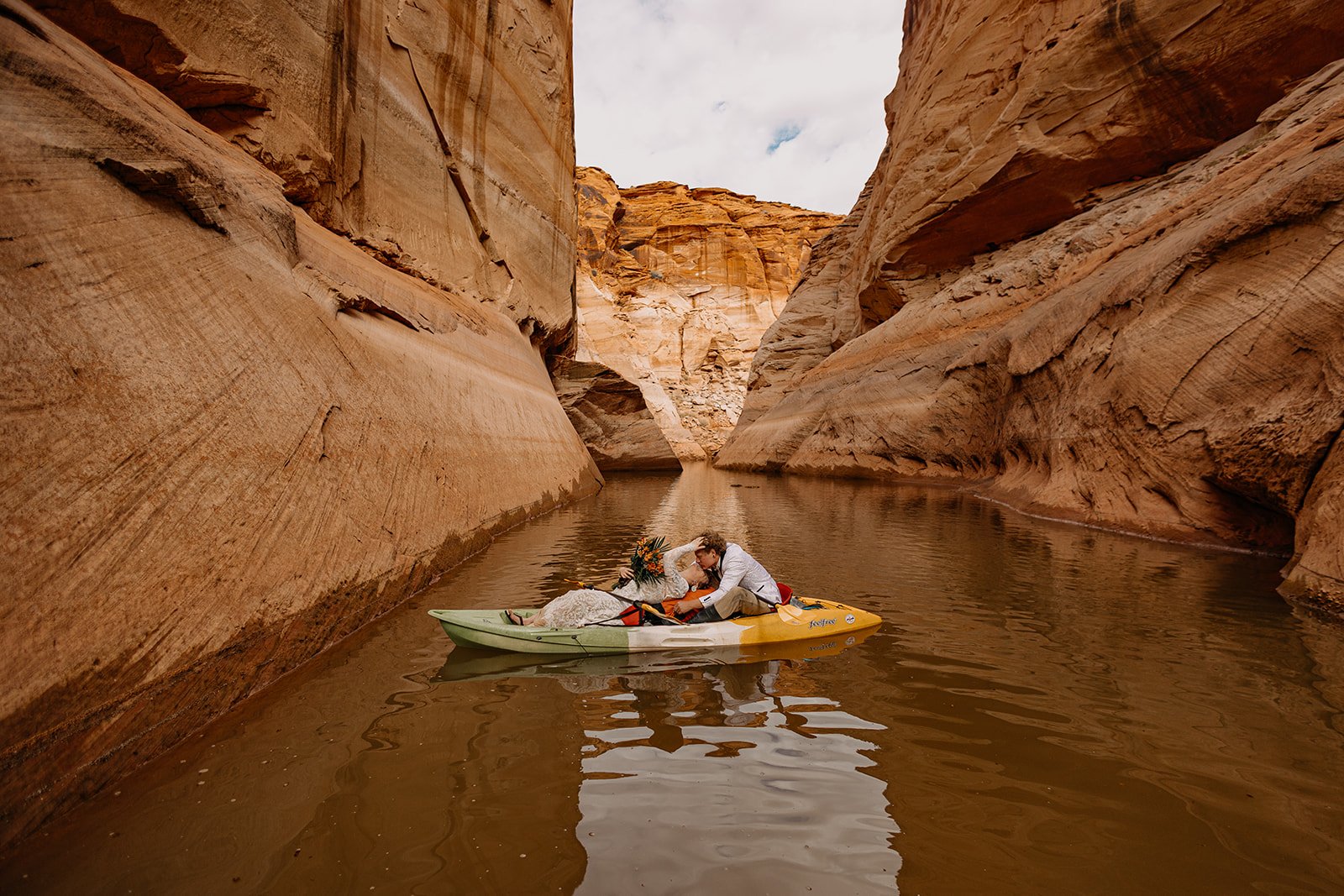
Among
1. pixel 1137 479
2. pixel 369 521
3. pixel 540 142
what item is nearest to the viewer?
pixel 369 521

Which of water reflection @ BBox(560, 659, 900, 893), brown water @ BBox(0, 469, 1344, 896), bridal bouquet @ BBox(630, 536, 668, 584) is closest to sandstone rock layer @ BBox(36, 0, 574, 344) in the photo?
→ brown water @ BBox(0, 469, 1344, 896)

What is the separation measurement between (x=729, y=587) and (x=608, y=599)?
947 millimetres

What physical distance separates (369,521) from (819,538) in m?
6.45

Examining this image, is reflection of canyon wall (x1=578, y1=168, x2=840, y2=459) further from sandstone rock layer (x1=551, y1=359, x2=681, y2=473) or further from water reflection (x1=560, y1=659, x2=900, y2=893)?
water reflection (x1=560, y1=659, x2=900, y2=893)

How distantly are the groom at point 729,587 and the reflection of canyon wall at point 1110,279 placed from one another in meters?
4.58

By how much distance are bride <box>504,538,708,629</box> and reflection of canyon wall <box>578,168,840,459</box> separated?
4227 centimetres

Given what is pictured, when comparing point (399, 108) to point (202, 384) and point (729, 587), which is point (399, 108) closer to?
point (202, 384)

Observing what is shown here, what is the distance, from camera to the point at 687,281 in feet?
208

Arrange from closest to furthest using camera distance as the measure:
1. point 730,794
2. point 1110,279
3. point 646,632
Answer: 1. point 730,794
2. point 646,632
3. point 1110,279

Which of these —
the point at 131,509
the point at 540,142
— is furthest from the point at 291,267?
the point at 540,142

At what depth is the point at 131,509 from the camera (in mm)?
3059

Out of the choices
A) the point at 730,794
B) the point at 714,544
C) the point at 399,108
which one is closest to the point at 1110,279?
the point at 714,544

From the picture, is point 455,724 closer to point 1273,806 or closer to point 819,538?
point 1273,806

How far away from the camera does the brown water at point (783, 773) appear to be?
2.15m
